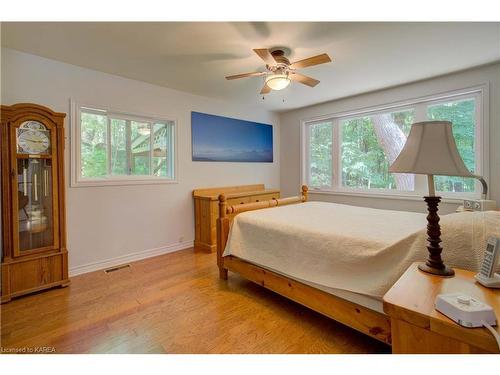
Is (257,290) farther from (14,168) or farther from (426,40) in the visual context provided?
(426,40)

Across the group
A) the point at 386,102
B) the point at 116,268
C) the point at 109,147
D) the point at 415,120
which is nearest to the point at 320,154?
the point at 386,102

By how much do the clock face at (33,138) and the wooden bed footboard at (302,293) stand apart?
1732 millimetres

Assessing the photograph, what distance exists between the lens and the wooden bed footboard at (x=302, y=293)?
1438 millimetres

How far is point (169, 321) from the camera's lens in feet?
6.15

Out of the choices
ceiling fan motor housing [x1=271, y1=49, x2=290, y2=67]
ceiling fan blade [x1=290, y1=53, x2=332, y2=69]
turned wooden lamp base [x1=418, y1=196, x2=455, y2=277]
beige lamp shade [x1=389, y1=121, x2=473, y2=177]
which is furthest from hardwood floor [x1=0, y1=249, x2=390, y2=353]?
ceiling fan motor housing [x1=271, y1=49, x2=290, y2=67]

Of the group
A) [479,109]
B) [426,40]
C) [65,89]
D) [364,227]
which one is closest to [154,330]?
[364,227]

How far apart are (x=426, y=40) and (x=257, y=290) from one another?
8.92 feet

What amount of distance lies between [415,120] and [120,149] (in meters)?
3.89

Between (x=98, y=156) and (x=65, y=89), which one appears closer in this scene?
(x=65, y=89)

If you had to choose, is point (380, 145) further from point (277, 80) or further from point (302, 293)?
point (302, 293)

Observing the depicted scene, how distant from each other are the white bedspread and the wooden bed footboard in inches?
3.4

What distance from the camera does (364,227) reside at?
6.16ft

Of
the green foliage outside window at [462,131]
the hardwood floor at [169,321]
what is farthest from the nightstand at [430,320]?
the green foliage outside window at [462,131]

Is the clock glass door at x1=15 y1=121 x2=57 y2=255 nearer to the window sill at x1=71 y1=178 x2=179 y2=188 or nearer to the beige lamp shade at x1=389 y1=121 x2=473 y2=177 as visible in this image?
the window sill at x1=71 y1=178 x2=179 y2=188
